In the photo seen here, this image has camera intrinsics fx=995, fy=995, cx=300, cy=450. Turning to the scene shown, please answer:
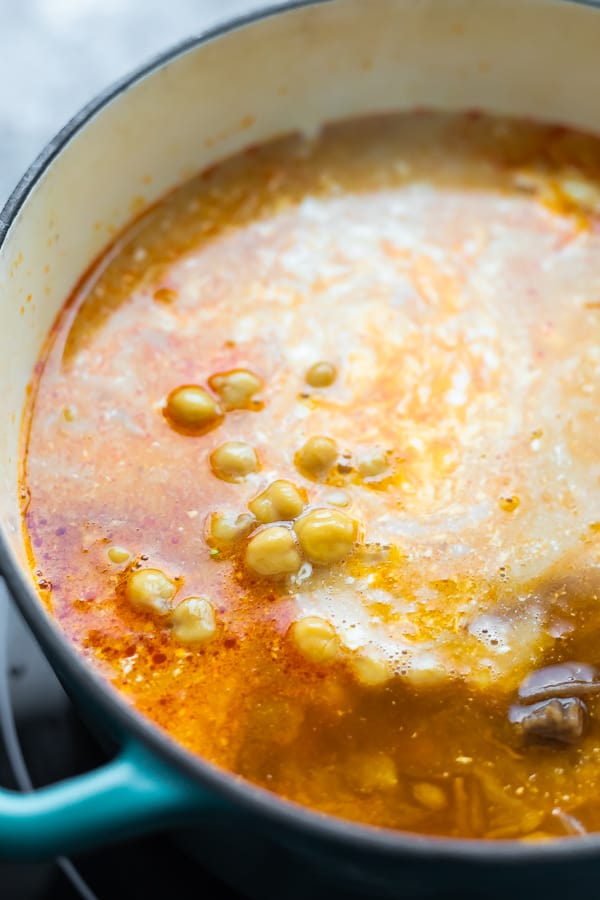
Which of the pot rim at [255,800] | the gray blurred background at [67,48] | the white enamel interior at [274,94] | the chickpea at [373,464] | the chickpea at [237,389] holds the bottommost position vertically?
the pot rim at [255,800]

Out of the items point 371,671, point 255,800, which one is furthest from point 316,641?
point 255,800

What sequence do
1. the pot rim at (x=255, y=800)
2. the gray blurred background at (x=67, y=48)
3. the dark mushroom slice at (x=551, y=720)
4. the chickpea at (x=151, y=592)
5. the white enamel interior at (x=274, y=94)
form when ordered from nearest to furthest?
the pot rim at (x=255, y=800), the dark mushroom slice at (x=551, y=720), the chickpea at (x=151, y=592), the white enamel interior at (x=274, y=94), the gray blurred background at (x=67, y=48)

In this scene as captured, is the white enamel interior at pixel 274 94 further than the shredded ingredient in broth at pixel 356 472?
Yes

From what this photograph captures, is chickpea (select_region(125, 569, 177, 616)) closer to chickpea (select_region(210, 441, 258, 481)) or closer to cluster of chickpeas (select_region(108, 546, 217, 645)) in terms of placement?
cluster of chickpeas (select_region(108, 546, 217, 645))

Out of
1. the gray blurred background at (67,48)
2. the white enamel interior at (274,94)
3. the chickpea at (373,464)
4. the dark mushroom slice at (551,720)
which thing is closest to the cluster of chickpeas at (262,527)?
the chickpea at (373,464)

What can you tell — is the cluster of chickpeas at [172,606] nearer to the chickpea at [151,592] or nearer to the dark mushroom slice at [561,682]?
the chickpea at [151,592]

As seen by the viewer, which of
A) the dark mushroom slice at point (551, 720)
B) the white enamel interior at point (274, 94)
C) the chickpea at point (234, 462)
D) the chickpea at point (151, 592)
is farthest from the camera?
the white enamel interior at point (274, 94)

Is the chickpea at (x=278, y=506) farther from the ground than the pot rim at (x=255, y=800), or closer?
farther from the ground
